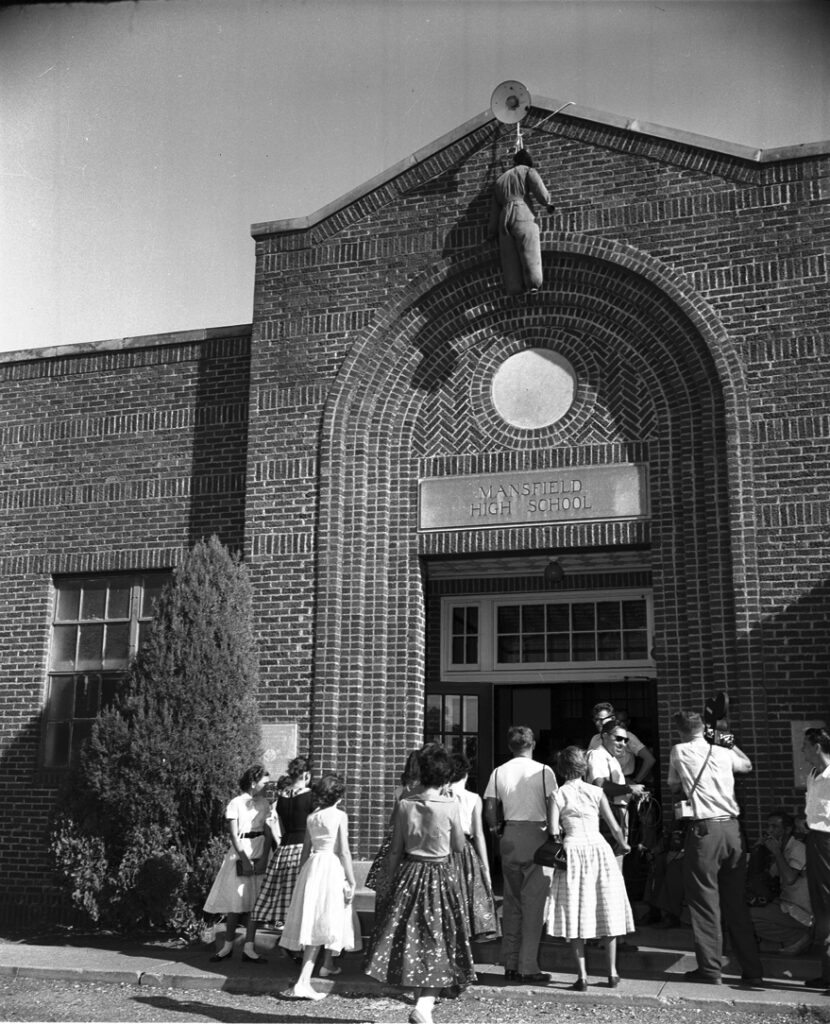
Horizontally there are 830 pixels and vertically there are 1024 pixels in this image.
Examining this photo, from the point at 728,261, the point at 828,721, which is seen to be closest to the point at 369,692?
the point at 828,721

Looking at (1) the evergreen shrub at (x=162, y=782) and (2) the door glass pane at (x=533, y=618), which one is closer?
(1) the evergreen shrub at (x=162, y=782)

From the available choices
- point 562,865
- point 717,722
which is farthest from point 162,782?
point 717,722

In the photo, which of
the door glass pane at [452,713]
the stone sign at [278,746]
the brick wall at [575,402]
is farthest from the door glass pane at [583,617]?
the stone sign at [278,746]

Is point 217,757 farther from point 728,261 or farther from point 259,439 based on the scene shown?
point 728,261

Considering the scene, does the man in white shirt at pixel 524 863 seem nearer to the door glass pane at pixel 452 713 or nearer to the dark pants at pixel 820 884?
the dark pants at pixel 820 884

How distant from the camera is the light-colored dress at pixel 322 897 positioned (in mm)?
8523

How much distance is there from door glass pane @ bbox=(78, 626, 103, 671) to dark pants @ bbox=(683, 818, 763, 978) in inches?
305

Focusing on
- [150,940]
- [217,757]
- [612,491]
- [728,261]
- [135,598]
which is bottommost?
[150,940]

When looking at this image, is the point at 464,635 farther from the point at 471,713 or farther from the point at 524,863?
the point at 524,863

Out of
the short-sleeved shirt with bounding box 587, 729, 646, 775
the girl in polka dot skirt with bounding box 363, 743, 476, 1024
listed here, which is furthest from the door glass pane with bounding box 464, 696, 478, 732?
the girl in polka dot skirt with bounding box 363, 743, 476, 1024

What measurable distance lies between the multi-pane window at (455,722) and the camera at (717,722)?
12.1 ft

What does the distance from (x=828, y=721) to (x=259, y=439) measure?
6503 millimetres

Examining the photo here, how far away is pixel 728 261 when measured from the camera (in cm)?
1166

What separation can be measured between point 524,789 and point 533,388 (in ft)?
16.5
